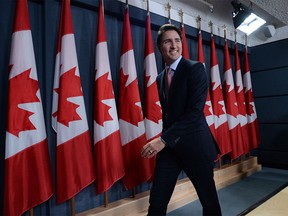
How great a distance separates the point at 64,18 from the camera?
1740mm

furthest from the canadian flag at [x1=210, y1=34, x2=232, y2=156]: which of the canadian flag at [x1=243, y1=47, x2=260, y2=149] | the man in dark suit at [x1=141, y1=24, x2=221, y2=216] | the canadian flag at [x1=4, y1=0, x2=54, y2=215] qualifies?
the canadian flag at [x1=4, y1=0, x2=54, y2=215]

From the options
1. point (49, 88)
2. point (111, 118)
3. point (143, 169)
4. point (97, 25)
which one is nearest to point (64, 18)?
point (97, 25)

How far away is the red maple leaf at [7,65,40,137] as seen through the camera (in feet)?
4.79

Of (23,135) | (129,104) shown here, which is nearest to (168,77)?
(129,104)

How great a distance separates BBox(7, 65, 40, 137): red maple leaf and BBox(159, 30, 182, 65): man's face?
89 cm

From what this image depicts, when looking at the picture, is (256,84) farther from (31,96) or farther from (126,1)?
(31,96)

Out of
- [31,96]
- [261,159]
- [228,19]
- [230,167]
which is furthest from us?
[261,159]

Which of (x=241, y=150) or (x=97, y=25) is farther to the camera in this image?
(x=241, y=150)

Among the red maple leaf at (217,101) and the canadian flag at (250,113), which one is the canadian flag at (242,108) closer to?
the canadian flag at (250,113)

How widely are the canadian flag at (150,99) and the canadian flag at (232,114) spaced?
1330mm

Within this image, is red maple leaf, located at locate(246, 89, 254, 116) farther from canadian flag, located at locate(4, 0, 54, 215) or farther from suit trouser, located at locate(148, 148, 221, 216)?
A: canadian flag, located at locate(4, 0, 54, 215)

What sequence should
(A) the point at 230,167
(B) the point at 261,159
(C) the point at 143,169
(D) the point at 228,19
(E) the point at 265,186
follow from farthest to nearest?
(B) the point at 261,159, (D) the point at 228,19, (A) the point at 230,167, (E) the point at 265,186, (C) the point at 143,169

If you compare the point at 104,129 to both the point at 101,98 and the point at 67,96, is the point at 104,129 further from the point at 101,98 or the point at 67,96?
the point at 67,96

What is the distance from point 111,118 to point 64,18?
834mm
